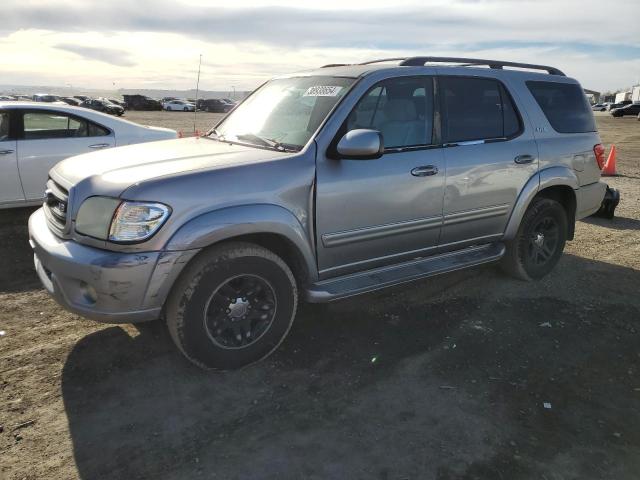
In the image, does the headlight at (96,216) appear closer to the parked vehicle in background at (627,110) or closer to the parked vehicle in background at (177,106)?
the parked vehicle in background at (177,106)

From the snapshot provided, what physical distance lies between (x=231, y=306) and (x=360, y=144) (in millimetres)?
1319

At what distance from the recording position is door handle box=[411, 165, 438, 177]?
3.82 meters

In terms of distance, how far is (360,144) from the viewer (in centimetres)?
331

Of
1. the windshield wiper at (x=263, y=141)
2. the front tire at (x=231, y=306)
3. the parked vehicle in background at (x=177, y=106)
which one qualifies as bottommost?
the front tire at (x=231, y=306)

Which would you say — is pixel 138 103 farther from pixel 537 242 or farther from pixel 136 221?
pixel 136 221

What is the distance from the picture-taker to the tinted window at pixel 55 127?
6254 millimetres

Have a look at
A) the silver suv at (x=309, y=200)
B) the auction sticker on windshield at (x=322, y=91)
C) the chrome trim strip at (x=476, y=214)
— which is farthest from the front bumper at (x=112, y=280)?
the chrome trim strip at (x=476, y=214)

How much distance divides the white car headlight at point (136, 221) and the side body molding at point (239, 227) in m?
0.14

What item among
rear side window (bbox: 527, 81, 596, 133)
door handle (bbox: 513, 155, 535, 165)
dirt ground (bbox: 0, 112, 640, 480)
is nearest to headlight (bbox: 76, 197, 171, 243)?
dirt ground (bbox: 0, 112, 640, 480)

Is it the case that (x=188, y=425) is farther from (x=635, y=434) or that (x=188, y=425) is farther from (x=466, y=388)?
(x=635, y=434)

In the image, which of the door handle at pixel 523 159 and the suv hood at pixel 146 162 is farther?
the door handle at pixel 523 159

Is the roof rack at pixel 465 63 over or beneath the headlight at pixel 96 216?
over

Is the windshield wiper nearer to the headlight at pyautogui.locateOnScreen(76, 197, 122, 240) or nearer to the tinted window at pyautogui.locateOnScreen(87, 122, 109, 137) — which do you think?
the headlight at pyautogui.locateOnScreen(76, 197, 122, 240)

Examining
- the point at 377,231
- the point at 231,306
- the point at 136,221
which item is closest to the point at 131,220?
the point at 136,221
